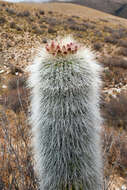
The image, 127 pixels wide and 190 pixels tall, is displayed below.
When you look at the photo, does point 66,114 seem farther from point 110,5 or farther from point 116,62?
point 110,5

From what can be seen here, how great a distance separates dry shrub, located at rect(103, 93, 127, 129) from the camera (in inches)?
233

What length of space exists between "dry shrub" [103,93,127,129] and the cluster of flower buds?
4.23m

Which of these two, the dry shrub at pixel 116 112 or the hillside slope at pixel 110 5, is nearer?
the dry shrub at pixel 116 112

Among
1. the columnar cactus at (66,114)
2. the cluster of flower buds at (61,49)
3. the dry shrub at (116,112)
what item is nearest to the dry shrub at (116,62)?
the dry shrub at (116,112)

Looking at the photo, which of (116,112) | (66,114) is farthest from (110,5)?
(66,114)

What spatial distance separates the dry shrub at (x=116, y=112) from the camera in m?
5.92

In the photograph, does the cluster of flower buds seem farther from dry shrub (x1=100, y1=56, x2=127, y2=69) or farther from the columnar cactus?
dry shrub (x1=100, y1=56, x2=127, y2=69)

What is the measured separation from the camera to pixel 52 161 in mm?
2102

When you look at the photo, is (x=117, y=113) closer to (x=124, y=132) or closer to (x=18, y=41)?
(x=124, y=132)

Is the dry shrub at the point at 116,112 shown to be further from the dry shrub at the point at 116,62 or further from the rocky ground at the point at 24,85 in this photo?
the dry shrub at the point at 116,62

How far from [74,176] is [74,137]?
0.45 m

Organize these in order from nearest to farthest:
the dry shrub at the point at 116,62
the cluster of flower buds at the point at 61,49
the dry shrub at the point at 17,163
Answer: the cluster of flower buds at the point at 61,49 < the dry shrub at the point at 17,163 < the dry shrub at the point at 116,62

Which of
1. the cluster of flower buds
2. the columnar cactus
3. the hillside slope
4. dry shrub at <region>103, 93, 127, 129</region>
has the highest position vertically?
the hillside slope

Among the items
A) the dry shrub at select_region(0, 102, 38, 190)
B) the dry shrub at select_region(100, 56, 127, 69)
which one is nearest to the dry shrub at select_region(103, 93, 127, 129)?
the dry shrub at select_region(0, 102, 38, 190)
